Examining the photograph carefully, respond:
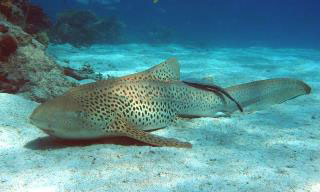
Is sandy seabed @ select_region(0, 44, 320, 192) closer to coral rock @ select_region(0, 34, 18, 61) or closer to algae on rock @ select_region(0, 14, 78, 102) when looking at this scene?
algae on rock @ select_region(0, 14, 78, 102)

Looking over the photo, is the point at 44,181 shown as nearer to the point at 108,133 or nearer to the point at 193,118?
the point at 108,133

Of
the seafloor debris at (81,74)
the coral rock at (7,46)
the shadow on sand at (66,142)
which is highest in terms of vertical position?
the coral rock at (7,46)

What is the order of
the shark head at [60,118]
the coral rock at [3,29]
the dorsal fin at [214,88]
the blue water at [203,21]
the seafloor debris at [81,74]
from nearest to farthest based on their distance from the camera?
the shark head at [60,118], the dorsal fin at [214,88], the coral rock at [3,29], the seafloor debris at [81,74], the blue water at [203,21]

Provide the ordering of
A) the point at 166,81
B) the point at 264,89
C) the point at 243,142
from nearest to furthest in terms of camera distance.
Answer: the point at 243,142
the point at 166,81
the point at 264,89

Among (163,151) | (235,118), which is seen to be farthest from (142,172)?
(235,118)

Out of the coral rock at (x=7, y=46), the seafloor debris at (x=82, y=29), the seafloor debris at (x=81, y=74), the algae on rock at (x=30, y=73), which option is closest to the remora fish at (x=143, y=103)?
the algae on rock at (x=30, y=73)

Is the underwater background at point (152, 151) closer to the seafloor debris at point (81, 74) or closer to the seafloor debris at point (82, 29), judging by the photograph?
the seafloor debris at point (81, 74)

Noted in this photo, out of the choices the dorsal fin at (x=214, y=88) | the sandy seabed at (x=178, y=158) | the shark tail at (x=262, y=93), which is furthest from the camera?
the shark tail at (x=262, y=93)

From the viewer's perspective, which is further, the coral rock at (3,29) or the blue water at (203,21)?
the blue water at (203,21)

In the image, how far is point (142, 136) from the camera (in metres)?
4.21

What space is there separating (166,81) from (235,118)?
5.14 ft

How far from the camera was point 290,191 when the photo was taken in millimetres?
3021

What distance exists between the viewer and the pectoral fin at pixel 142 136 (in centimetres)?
413

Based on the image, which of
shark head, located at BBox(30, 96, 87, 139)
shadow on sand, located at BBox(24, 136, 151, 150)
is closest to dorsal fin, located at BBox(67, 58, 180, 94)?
shadow on sand, located at BBox(24, 136, 151, 150)
